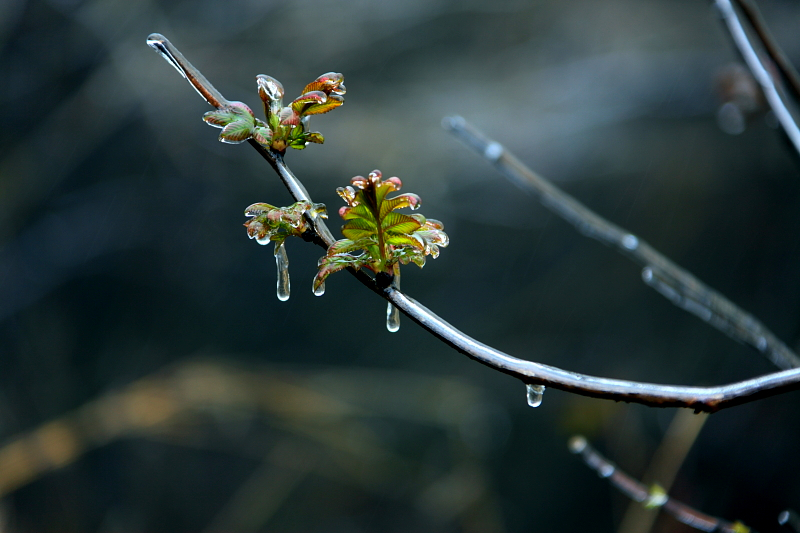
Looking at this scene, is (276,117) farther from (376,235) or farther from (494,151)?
(494,151)

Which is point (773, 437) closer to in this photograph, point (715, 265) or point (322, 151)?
point (715, 265)

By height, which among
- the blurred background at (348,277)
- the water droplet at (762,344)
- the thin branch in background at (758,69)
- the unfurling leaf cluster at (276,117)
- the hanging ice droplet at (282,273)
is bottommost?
the blurred background at (348,277)

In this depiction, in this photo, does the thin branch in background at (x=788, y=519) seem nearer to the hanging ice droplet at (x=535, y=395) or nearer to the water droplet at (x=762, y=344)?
the water droplet at (x=762, y=344)

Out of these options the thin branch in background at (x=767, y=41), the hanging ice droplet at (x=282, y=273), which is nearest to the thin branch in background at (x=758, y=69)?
the thin branch in background at (x=767, y=41)

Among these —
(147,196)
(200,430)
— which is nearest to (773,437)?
(200,430)

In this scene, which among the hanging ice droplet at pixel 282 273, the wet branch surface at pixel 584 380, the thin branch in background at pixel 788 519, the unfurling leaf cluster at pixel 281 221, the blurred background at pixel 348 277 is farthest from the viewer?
the blurred background at pixel 348 277

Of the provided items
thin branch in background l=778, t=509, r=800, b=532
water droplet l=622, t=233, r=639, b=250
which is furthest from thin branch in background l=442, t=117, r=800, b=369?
thin branch in background l=778, t=509, r=800, b=532
